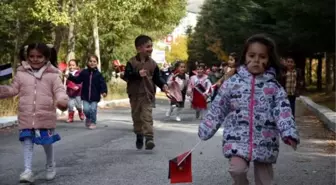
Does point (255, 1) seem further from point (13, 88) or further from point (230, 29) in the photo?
point (13, 88)

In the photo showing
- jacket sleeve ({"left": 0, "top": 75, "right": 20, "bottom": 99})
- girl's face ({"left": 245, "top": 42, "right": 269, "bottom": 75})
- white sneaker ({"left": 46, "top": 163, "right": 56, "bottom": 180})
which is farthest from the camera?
white sneaker ({"left": 46, "top": 163, "right": 56, "bottom": 180})

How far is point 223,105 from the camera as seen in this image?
535 cm

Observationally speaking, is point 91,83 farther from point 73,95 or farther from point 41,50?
point 41,50

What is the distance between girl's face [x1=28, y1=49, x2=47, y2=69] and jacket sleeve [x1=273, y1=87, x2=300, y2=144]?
10.7 feet

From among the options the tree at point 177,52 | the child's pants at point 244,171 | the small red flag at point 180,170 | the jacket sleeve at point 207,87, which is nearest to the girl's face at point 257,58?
the child's pants at point 244,171

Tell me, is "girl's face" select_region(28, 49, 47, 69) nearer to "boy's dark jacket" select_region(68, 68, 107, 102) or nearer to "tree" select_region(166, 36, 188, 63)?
"boy's dark jacket" select_region(68, 68, 107, 102)

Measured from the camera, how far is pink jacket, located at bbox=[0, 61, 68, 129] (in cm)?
734

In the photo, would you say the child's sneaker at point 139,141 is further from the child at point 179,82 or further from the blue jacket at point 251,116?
the child at point 179,82

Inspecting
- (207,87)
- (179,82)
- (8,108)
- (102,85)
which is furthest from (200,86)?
(8,108)

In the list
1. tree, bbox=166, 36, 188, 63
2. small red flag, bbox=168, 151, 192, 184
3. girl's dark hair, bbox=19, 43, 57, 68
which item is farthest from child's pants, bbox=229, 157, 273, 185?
tree, bbox=166, 36, 188, 63

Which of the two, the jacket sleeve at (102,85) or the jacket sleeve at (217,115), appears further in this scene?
the jacket sleeve at (102,85)

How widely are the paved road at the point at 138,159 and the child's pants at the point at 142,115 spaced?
0.39 meters

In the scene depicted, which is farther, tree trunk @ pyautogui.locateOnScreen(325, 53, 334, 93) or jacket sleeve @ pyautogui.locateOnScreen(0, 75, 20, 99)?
tree trunk @ pyautogui.locateOnScreen(325, 53, 334, 93)

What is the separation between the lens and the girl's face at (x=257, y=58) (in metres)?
5.28
